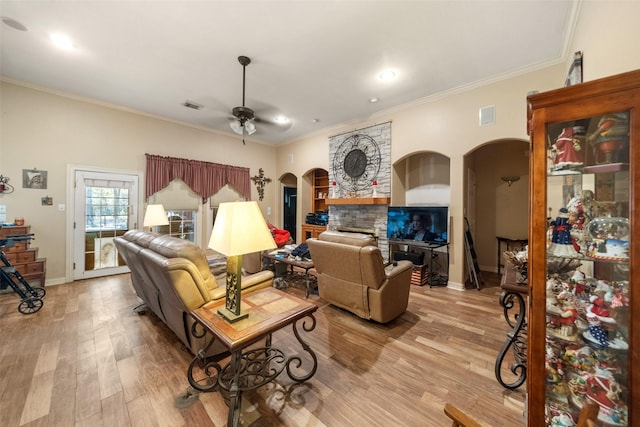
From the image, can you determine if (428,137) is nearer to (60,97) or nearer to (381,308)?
(381,308)

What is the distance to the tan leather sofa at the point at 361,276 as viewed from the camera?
8.17ft

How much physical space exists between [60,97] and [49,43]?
5.48ft

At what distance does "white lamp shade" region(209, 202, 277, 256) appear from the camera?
1.43 m

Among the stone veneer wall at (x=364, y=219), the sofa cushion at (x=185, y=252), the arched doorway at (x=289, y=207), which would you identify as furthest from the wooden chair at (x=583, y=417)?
the arched doorway at (x=289, y=207)

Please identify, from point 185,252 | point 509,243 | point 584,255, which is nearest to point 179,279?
point 185,252

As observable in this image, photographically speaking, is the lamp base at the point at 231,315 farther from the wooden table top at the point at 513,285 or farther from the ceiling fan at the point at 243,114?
the ceiling fan at the point at 243,114

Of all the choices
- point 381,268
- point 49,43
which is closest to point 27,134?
point 49,43

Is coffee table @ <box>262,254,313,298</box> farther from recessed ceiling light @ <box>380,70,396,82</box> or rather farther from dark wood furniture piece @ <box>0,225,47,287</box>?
dark wood furniture piece @ <box>0,225,47,287</box>

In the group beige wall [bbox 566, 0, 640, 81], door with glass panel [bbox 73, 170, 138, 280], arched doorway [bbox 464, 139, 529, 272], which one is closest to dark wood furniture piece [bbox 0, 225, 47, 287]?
door with glass panel [bbox 73, 170, 138, 280]

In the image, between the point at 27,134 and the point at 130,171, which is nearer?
the point at 27,134

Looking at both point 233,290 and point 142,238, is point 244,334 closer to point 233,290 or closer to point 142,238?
point 233,290

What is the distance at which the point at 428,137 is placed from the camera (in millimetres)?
4207

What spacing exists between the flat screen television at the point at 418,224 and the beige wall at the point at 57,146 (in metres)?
5.01

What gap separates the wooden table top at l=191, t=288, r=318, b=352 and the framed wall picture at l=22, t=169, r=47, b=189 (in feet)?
14.4
